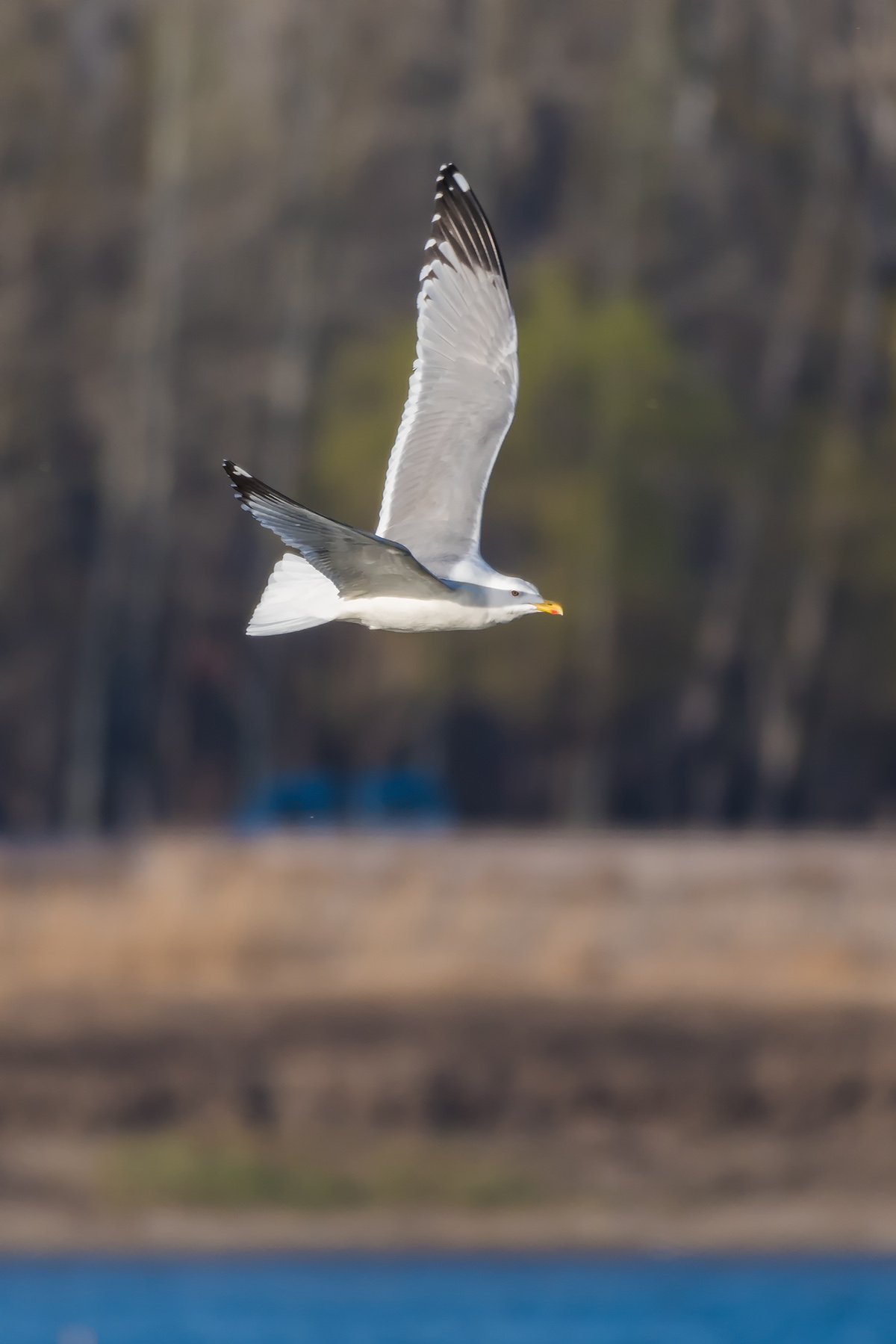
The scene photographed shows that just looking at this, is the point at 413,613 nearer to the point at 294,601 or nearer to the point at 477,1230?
the point at 294,601

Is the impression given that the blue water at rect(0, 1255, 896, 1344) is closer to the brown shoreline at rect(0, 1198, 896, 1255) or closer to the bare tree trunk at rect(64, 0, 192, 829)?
the brown shoreline at rect(0, 1198, 896, 1255)

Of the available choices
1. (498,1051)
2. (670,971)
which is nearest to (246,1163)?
(498,1051)

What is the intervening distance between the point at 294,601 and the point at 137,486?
15.6m

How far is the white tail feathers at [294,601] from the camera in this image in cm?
679

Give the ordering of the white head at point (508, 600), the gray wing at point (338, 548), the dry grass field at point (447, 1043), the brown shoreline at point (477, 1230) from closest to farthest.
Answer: the gray wing at point (338, 548) < the white head at point (508, 600) < the dry grass field at point (447, 1043) < the brown shoreline at point (477, 1230)

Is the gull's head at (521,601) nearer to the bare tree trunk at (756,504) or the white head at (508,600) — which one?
the white head at (508,600)

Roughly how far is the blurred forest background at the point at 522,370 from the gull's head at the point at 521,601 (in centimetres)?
1338

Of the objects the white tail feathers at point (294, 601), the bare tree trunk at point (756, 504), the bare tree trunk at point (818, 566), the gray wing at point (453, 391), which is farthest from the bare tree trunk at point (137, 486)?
the white tail feathers at point (294, 601)

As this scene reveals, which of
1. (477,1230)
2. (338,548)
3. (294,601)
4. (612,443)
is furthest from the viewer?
(612,443)

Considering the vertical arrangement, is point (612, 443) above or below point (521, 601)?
above

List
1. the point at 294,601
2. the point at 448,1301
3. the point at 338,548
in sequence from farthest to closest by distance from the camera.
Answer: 1. the point at 448,1301
2. the point at 294,601
3. the point at 338,548

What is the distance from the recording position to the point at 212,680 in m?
23.9

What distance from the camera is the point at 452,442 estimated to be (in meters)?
7.50

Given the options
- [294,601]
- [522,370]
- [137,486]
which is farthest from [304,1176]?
[294,601]
